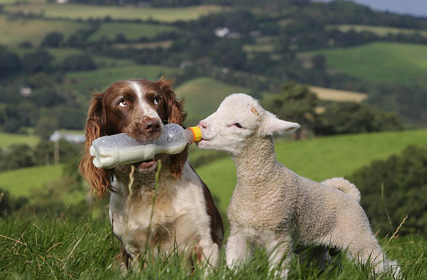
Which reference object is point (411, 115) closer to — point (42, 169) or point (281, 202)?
point (42, 169)

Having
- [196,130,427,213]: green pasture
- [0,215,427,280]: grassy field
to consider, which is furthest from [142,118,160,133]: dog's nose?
[196,130,427,213]: green pasture

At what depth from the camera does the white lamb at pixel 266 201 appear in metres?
4.88

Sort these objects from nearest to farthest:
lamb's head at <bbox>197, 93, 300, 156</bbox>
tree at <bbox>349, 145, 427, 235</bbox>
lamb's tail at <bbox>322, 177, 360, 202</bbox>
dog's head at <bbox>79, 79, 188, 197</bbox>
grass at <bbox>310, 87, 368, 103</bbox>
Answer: lamb's head at <bbox>197, 93, 300, 156</bbox> < dog's head at <bbox>79, 79, 188, 197</bbox> < lamb's tail at <bbox>322, 177, 360, 202</bbox> < tree at <bbox>349, 145, 427, 235</bbox> < grass at <bbox>310, 87, 368, 103</bbox>

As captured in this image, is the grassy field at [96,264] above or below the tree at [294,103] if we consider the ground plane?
above

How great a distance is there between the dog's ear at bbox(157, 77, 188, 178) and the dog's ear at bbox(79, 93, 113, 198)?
22.4 inches

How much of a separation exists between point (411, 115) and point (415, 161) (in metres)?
131

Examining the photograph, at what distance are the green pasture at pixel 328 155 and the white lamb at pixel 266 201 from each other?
7474 centimetres

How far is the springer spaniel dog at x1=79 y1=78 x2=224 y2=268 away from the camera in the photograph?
5547 mm

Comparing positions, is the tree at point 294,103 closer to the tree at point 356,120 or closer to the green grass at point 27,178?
the tree at point 356,120

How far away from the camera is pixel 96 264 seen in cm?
490

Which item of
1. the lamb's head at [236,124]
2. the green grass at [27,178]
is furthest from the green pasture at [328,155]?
the lamb's head at [236,124]

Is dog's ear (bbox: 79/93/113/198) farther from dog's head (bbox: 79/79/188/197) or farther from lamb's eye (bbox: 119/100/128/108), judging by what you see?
lamb's eye (bbox: 119/100/128/108)

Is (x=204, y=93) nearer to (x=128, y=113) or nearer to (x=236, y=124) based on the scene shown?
(x=128, y=113)

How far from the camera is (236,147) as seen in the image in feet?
16.3
